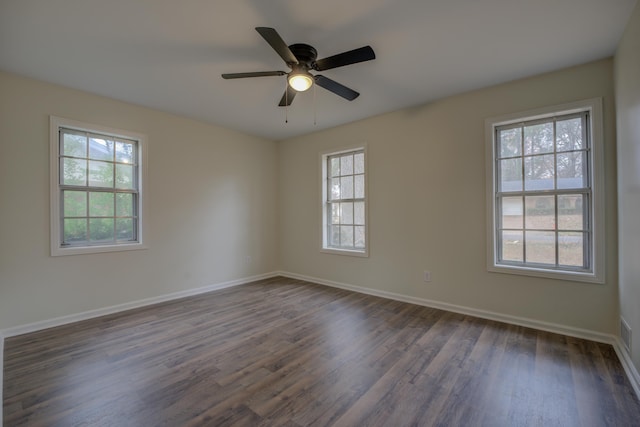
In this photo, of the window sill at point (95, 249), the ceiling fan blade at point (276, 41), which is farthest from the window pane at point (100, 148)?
the ceiling fan blade at point (276, 41)

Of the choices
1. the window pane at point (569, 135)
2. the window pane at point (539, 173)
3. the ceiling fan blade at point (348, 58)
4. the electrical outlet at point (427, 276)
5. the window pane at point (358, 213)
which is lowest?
the electrical outlet at point (427, 276)

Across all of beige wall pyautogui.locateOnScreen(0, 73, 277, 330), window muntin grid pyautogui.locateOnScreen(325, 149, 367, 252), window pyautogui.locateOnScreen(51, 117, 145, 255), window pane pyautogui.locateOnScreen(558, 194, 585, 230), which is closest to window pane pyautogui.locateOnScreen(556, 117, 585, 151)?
window pane pyautogui.locateOnScreen(558, 194, 585, 230)

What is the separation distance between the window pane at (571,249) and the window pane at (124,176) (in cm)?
514

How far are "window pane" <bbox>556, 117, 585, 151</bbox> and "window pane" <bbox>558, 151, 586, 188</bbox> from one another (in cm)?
7

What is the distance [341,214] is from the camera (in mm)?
4770

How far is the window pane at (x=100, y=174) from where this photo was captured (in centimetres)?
338

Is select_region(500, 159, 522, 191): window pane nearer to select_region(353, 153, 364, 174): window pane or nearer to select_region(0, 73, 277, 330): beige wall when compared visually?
select_region(353, 153, 364, 174): window pane

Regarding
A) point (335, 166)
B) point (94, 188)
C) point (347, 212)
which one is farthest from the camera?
point (335, 166)

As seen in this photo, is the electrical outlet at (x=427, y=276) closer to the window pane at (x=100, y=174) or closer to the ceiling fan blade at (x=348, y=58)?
the ceiling fan blade at (x=348, y=58)

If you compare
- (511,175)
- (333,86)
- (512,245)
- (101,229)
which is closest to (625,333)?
(512,245)

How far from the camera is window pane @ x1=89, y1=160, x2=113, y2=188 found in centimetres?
338

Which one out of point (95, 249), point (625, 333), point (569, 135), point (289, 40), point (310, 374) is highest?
point (289, 40)

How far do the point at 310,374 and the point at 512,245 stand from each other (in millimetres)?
2631

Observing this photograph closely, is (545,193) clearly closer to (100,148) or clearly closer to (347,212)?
(347,212)
